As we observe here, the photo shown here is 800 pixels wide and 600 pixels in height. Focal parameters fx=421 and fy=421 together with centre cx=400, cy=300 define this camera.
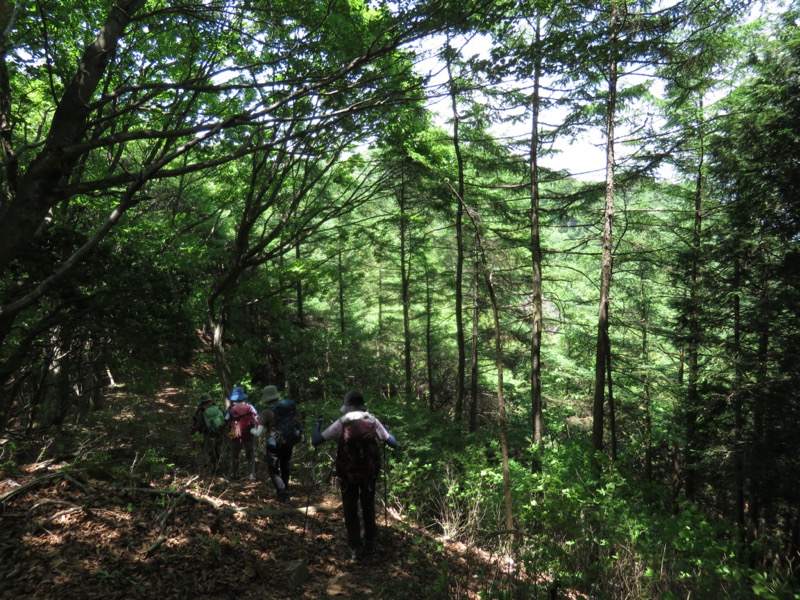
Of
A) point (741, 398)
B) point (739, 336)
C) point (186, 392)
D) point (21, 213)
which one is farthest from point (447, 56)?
point (186, 392)

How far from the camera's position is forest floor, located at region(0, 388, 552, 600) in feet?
11.1

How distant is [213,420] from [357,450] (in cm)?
404

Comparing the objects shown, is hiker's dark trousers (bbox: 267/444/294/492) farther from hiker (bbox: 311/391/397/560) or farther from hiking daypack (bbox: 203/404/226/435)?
hiker (bbox: 311/391/397/560)

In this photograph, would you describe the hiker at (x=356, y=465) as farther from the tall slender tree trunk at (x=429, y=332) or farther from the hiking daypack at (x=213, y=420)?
the tall slender tree trunk at (x=429, y=332)

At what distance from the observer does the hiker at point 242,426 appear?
7262 mm

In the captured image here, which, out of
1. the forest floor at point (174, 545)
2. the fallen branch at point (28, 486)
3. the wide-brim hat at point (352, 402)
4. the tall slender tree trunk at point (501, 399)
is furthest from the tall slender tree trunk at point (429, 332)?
the fallen branch at point (28, 486)

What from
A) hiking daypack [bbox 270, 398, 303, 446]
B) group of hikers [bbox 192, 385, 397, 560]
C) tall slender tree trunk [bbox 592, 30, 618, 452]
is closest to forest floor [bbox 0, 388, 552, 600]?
group of hikers [bbox 192, 385, 397, 560]

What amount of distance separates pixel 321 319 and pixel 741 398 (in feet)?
62.7

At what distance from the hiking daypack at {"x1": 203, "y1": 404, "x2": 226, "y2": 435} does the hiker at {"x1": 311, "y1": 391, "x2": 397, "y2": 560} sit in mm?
3533

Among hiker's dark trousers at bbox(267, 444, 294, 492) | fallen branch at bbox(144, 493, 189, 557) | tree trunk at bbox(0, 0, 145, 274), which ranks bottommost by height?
hiker's dark trousers at bbox(267, 444, 294, 492)

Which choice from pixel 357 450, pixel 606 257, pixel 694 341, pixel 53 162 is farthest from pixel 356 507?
pixel 694 341

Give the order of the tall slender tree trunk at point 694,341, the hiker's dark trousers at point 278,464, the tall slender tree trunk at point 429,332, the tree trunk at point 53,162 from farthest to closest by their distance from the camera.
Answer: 1. the tall slender tree trunk at point 429,332
2. the tall slender tree trunk at point 694,341
3. the hiker's dark trousers at point 278,464
4. the tree trunk at point 53,162

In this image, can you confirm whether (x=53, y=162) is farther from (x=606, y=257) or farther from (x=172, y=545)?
(x=606, y=257)

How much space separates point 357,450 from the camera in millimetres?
4668
